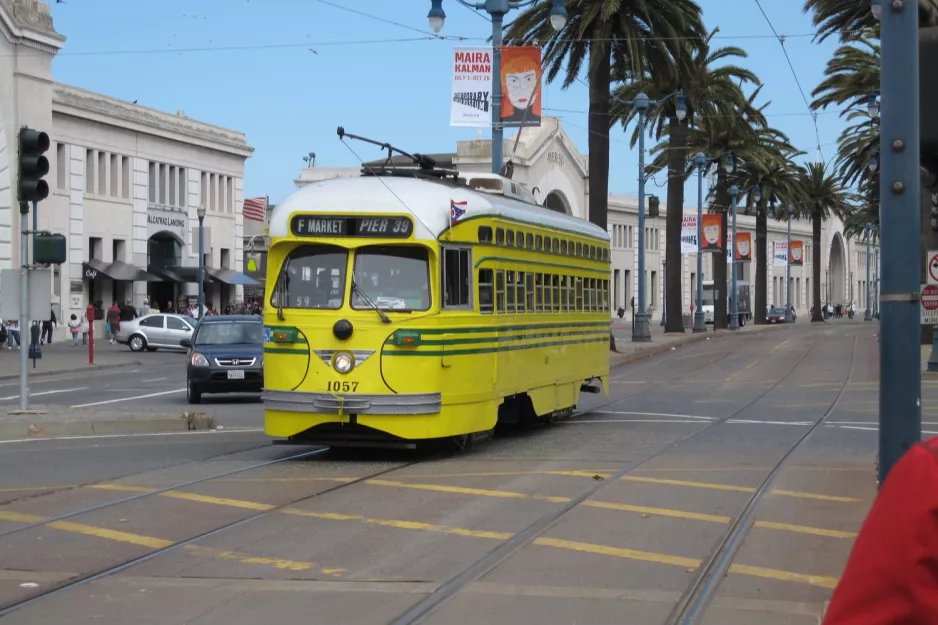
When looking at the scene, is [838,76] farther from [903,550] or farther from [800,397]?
[903,550]

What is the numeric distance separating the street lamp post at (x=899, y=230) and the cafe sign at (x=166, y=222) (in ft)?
188

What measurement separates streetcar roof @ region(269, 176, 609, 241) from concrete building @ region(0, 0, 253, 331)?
36.1m

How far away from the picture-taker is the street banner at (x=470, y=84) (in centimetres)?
2803

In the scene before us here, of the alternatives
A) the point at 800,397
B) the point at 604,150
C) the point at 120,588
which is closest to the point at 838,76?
the point at 604,150

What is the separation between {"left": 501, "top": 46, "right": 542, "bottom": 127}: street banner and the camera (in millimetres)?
28766

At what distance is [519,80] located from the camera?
28.9m

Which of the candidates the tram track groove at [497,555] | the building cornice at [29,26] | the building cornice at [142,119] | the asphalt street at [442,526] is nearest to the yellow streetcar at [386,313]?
the asphalt street at [442,526]

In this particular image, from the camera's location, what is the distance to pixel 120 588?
26.9ft

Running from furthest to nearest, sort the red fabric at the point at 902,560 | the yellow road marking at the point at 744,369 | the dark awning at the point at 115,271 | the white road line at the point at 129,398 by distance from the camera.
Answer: the dark awning at the point at 115,271, the yellow road marking at the point at 744,369, the white road line at the point at 129,398, the red fabric at the point at 902,560

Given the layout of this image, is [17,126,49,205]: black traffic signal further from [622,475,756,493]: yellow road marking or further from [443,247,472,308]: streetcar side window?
[622,475,756,493]: yellow road marking

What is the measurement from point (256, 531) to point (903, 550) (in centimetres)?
865

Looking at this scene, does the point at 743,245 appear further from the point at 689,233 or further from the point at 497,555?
the point at 497,555

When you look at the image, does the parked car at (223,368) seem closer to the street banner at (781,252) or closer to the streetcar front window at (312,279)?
the streetcar front window at (312,279)

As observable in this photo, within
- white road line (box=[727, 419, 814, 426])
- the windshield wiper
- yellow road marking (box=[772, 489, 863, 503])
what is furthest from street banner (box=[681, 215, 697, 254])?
yellow road marking (box=[772, 489, 863, 503])
